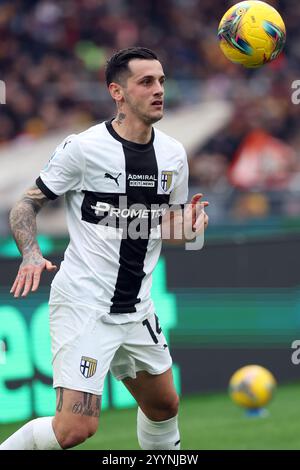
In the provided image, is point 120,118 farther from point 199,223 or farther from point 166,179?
point 199,223

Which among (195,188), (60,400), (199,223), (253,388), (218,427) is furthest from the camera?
(195,188)

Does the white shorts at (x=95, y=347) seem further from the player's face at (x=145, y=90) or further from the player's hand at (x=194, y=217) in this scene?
the player's face at (x=145, y=90)

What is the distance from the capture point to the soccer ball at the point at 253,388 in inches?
356

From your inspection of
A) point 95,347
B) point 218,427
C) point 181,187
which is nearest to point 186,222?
point 181,187

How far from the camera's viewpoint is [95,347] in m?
6.12

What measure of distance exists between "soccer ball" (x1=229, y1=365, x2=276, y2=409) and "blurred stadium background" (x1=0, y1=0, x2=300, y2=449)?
0.64ft

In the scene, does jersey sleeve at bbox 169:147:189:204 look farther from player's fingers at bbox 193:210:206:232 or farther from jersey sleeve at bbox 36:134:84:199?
jersey sleeve at bbox 36:134:84:199

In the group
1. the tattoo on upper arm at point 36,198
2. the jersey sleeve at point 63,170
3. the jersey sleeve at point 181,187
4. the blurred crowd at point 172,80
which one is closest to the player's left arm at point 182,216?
the jersey sleeve at point 181,187

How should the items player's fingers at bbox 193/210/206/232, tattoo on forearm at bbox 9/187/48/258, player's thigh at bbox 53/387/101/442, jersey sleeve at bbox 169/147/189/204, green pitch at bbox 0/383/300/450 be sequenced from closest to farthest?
player's thigh at bbox 53/387/101/442, tattoo on forearm at bbox 9/187/48/258, player's fingers at bbox 193/210/206/232, jersey sleeve at bbox 169/147/189/204, green pitch at bbox 0/383/300/450

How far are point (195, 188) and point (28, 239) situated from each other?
8.45 meters

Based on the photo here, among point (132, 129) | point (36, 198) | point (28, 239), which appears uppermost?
point (132, 129)

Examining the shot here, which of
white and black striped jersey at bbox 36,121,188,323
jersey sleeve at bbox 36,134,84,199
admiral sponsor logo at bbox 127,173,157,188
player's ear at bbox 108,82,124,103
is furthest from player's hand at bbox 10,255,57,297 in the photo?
player's ear at bbox 108,82,124,103

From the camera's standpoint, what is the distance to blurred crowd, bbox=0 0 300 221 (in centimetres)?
1549
